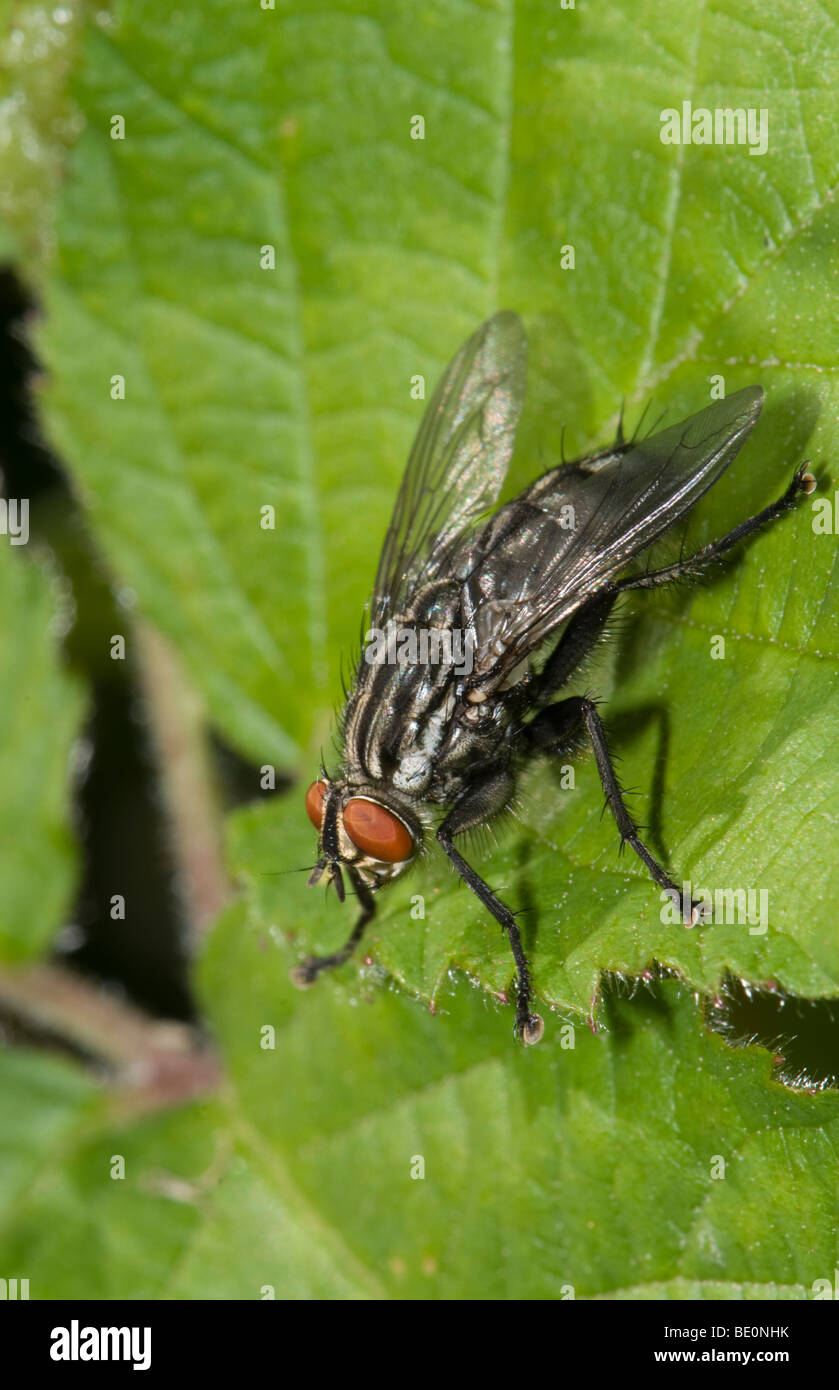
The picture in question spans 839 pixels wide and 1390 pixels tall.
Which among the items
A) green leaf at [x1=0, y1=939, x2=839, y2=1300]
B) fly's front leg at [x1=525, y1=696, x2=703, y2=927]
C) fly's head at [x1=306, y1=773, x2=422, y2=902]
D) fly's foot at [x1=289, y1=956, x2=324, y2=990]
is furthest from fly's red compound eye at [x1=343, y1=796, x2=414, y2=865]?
fly's foot at [x1=289, y1=956, x2=324, y2=990]

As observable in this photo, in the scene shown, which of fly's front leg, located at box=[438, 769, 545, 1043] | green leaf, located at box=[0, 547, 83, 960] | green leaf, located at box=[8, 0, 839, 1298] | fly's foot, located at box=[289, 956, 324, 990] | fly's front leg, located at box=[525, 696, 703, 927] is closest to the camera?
fly's front leg, located at box=[525, 696, 703, 927]

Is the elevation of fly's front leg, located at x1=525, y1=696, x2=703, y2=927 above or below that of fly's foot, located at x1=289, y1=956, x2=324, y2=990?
above

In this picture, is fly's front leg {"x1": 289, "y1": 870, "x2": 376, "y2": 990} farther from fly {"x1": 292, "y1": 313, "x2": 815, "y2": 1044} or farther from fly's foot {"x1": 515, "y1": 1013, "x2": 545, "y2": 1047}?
fly's foot {"x1": 515, "y1": 1013, "x2": 545, "y2": 1047}

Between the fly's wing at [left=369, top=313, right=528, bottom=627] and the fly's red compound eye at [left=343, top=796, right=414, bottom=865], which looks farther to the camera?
the fly's wing at [left=369, top=313, right=528, bottom=627]

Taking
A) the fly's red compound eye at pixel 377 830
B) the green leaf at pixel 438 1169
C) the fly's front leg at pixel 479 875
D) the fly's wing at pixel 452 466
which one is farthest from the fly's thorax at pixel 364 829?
the fly's wing at pixel 452 466

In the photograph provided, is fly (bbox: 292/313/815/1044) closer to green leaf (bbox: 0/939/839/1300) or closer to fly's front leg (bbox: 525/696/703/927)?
fly's front leg (bbox: 525/696/703/927)

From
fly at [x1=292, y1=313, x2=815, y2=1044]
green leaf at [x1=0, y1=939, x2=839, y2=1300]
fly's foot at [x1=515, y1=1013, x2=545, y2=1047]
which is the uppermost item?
fly at [x1=292, y1=313, x2=815, y2=1044]

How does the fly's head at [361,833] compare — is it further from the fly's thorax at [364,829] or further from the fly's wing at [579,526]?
the fly's wing at [579,526]

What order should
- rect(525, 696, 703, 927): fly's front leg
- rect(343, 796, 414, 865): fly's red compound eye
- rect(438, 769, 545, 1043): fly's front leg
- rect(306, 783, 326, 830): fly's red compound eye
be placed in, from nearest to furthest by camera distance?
rect(525, 696, 703, 927): fly's front leg
rect(438, 769, 545, 1043): fly's front leg
rect(343, 796, 414, 865): fly's red compound eye
rect(306, 783, 326, 830): fly's red compound eye

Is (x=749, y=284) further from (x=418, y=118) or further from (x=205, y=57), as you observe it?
(x=205, y=57)
